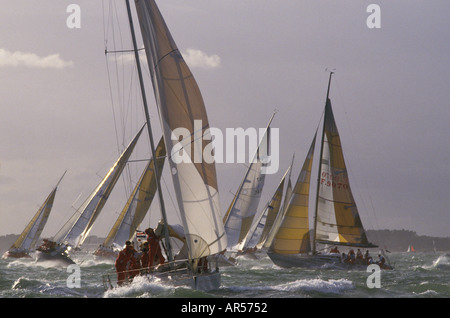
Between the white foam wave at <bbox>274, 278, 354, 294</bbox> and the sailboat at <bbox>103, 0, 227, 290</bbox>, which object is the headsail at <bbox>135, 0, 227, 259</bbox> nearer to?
the sailboat at <bbox>103, 0, 227, 290</bbox>

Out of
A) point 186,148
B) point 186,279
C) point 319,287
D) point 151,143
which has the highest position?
point 151,143

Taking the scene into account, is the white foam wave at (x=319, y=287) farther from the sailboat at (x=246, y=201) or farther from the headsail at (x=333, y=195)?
the sailboat at (x=246, y=201)

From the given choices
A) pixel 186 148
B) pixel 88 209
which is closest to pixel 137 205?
pixel 88 209

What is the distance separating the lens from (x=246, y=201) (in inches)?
2227

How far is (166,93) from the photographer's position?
74.7 feet

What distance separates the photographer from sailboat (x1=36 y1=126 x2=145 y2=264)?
175 feet

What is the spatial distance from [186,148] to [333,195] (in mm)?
23906

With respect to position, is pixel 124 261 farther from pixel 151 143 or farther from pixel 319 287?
pixel 319 287

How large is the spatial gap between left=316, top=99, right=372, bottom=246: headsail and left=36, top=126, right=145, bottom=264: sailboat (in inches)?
644

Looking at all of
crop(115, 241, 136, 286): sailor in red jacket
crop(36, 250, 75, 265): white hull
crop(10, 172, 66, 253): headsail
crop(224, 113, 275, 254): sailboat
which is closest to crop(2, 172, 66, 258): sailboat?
crop(10, 172, 66, 253): headsail

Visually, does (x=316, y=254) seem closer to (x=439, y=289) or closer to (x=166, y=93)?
(x=439, y=289)
